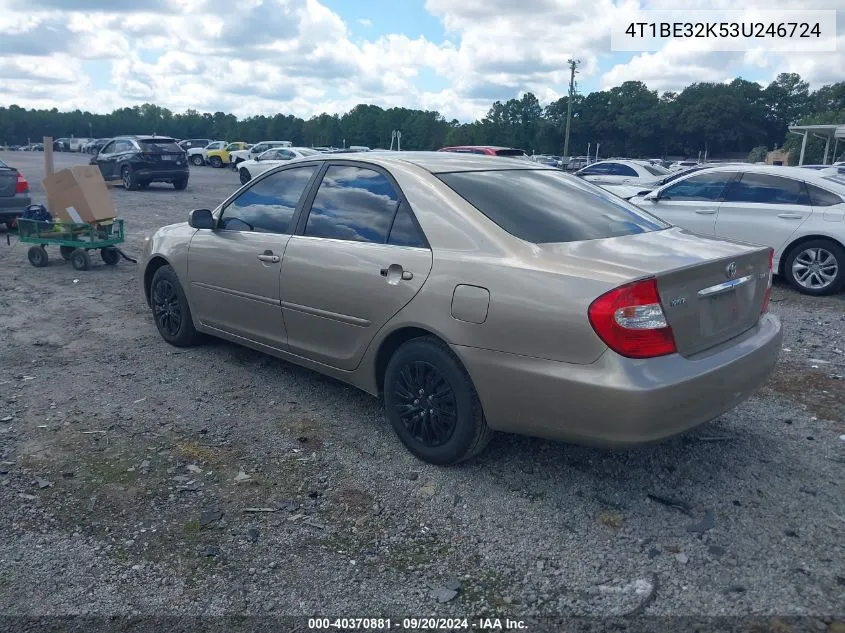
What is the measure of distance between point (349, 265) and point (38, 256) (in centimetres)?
708

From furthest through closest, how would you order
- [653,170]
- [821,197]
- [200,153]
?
[200,153]
[653,170]
[821,197]

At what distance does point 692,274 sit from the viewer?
335 cm

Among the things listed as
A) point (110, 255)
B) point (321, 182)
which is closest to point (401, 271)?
point (321, 182)

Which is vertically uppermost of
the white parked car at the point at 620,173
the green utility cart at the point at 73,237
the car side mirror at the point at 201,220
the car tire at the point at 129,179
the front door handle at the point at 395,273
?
the white parked car at the point at 620,173

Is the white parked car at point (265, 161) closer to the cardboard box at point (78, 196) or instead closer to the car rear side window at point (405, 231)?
the cardboard box at point (78, 196)

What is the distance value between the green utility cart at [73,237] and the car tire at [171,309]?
3.58 m

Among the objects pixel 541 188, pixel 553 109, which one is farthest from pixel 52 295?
pixel 553 109

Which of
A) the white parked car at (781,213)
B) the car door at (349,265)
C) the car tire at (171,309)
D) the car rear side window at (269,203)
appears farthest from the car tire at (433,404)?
the white parked car at (781,213)

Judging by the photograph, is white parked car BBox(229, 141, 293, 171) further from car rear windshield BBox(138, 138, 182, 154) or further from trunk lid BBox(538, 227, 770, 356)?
trunk lid BBox(538, 227, 770, 356)

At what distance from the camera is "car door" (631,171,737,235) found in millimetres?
9398

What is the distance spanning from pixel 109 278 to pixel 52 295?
39.9 inches

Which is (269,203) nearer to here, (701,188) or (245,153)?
(701,188)

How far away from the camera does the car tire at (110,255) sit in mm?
9648

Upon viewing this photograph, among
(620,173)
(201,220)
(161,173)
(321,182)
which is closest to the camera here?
(321,182)
